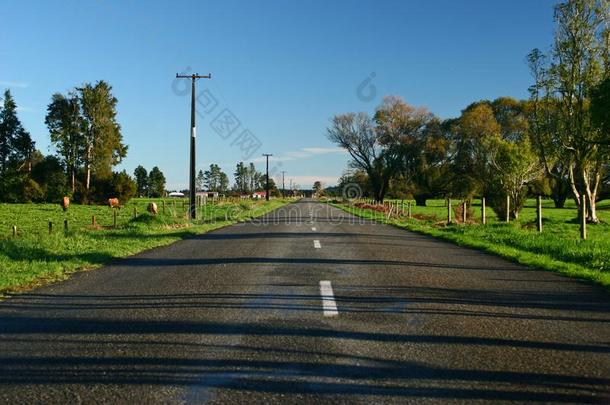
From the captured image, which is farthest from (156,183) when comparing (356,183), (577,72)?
(577,72)

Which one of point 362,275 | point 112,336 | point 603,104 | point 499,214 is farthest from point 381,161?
point 112,336

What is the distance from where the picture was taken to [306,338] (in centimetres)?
516

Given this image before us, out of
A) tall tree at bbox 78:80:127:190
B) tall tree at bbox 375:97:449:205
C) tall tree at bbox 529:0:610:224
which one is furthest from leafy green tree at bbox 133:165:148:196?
tall tree at bbox 529:0:610:224

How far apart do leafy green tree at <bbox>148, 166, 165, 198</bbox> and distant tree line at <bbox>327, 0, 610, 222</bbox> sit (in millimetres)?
62670

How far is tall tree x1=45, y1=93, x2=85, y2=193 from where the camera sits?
2534 inches

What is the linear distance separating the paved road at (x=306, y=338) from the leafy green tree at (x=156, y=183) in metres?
132

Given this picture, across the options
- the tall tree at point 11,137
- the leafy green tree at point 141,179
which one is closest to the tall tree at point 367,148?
the tall tree at point 11,137

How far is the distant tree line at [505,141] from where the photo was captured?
2617 cm

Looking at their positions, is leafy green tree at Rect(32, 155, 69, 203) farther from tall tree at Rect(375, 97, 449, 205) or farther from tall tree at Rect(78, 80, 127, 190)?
tall tree at Rect(375, 97, 449, 205)

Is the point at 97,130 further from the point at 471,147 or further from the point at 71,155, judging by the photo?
the point at 471,147

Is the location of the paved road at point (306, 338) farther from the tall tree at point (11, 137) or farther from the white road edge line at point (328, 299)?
the tall tree at point (11, 137)

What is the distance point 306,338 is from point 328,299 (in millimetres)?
1942

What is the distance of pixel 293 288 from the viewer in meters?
7.95

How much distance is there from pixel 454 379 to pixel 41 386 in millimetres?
3150
